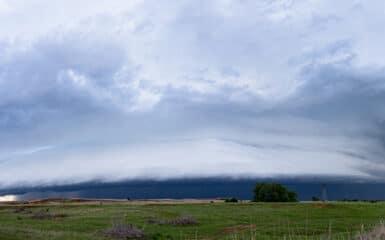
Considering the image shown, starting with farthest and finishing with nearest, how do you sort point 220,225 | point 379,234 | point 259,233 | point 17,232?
point 220,225, point 259,233, point 17,232, point 379,234

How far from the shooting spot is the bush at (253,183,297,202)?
105 m

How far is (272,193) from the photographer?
10619 cm

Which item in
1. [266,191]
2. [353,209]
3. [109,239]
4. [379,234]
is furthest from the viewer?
[266,191]

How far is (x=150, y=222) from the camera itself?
4594 cm

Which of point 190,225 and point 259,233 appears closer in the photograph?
point 259,233

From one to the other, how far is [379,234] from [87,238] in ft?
46.8

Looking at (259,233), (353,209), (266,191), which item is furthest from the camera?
(266,191)

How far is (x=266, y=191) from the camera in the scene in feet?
350

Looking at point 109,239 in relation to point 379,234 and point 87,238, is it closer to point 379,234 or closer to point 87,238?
point 87,238

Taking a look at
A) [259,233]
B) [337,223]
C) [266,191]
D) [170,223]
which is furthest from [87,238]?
[266,191]

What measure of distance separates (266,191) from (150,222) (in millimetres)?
63828

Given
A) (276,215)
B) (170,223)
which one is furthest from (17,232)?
(276,215)

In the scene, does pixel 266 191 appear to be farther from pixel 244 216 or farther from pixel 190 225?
pixel 190 225

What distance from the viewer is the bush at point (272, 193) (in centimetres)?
10538
